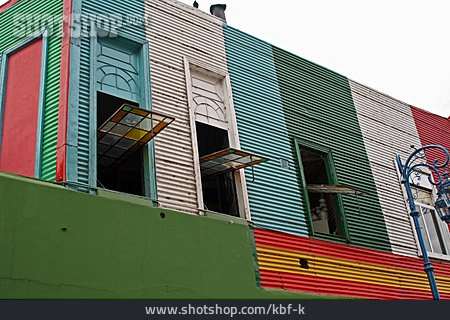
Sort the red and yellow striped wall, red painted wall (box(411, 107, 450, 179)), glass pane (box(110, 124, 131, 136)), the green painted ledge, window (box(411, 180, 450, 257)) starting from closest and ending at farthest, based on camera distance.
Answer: the green painted ledge → glass pane (box(110, 124, 131, 136)) → the red and yellow striped wall → window (box(411, 180, 450, 257)) → red painted wall (box(411, 107, 450, 179))

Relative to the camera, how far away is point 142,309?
268 inches

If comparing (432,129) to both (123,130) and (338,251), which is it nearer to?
(338,251)

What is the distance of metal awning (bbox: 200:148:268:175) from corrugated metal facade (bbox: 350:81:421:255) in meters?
4.66

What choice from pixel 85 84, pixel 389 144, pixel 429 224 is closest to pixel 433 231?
pixel 429 224

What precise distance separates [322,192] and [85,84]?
5724 millimetres

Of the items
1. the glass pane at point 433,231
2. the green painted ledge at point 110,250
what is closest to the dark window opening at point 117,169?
the green painted ledge at point 110,250

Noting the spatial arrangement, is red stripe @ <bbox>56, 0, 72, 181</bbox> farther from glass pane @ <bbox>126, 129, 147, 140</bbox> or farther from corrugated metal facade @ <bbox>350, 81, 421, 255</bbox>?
corrugated metal facade @ <bbox>350, 81, 421, 255</bbox>

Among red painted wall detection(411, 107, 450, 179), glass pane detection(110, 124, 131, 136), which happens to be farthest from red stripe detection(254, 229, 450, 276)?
red painted wall detection(411, 107, 450, 179)

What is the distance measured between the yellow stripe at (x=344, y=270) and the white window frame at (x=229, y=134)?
916 mm

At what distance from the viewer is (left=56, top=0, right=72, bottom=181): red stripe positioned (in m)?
8.60

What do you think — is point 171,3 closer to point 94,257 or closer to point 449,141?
point 94,257

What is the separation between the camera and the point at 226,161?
35.0 feet

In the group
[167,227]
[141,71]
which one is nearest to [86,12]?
[141,71]

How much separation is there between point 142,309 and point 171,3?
752 centimetres
